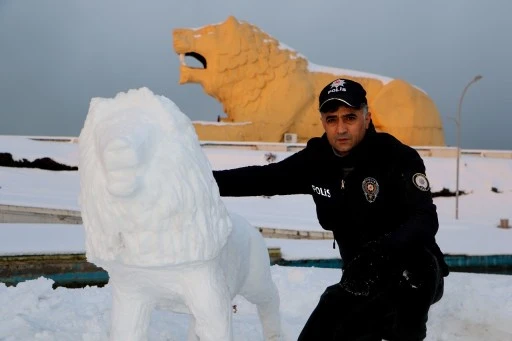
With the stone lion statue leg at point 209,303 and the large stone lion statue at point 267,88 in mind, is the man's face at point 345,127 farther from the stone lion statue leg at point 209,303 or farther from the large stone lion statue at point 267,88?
the large stone lion statue at point 267,88

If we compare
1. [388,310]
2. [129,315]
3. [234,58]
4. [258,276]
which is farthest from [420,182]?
[234,58]

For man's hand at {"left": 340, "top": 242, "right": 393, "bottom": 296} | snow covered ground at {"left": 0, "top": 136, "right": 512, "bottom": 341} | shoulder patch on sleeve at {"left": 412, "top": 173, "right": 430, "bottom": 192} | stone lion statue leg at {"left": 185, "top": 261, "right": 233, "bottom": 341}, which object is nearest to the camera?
stone lion statue leg at {"left": 185, "top": 261, "right": 233, "bottom": 341}

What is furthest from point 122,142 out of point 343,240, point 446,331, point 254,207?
point 254,207

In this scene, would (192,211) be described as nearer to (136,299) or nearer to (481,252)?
(136,299)

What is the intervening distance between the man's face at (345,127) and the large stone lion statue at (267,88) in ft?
40.4

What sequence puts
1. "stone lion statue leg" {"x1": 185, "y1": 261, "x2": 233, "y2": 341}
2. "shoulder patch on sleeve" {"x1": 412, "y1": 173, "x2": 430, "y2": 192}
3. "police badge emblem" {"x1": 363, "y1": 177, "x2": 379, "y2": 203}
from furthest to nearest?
1. "police badge emblem" {"x1": 363, "y1": 177, "x2": 379, "y2": 203}
2. "shoulder patch on sleeve" {"x1": 412, "y1": 173, "x2": 430, "y2": 192}
3. "stone lion statue leg" {"x1": 185, "y1": 261, "x2": 233, "y2": 341}

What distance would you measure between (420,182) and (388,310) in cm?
62

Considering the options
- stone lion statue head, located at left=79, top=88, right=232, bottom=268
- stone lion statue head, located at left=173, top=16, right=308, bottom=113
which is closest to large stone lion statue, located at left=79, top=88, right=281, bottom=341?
stone lion statue head, located at left=79, top=88, right=232, bottom=268

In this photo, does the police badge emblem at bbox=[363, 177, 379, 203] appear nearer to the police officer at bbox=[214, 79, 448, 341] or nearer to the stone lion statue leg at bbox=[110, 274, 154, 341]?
the police officer at bbox=[214, 79, 448, 341]

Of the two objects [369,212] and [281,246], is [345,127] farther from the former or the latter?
[281,246]

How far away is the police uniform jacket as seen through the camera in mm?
2115

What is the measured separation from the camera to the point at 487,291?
4.16m

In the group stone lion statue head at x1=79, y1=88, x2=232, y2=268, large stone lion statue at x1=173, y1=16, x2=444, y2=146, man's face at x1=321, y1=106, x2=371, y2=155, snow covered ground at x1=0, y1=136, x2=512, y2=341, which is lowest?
snow covered ground at x1=0, y1=136, x2=512, y2=341

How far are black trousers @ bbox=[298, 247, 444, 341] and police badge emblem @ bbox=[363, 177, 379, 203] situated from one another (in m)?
0.31
